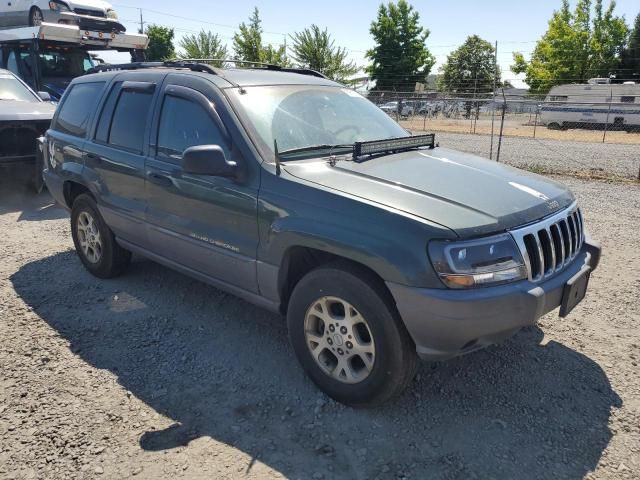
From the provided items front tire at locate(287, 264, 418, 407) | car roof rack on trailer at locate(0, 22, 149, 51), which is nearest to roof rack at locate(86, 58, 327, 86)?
front tire at locate(287, 264, 418, 407)

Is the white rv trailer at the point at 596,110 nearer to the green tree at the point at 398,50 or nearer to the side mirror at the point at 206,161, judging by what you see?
the green tree at the point at 398,50

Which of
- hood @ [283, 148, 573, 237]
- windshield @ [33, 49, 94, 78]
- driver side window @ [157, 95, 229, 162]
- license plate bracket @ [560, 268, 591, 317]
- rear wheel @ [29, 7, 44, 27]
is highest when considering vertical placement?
rear wheel @ [29, 7, 44, 27]

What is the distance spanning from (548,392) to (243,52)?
3655 cm

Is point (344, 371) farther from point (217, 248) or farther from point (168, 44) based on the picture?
point (168, 44)

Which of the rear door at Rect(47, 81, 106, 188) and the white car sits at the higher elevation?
the white car

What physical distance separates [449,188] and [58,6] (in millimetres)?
11782

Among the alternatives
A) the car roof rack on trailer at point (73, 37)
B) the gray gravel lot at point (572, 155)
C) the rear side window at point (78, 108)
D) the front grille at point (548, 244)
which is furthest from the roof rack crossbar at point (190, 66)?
the gray gravel lot at point (572, 155)

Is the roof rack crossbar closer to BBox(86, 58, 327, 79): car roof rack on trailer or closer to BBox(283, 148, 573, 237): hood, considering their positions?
BBox(86, 58, 327, 79): car roof rack on trailer

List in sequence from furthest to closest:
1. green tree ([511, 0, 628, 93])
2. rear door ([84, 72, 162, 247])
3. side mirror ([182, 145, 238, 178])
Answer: green tree ([511, 0, 628, 93]) < rear door ([84, 72, 162, 247]) < side mirror ([182, 145, 238, 178])

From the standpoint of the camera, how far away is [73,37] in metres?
11.1

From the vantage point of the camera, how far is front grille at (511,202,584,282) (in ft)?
9.07

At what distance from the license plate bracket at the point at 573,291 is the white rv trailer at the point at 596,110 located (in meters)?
27.7

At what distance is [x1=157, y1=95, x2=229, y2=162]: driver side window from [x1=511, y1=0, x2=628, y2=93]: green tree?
151 feet

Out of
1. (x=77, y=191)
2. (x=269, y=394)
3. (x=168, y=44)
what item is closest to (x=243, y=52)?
(x=168, y=44)
